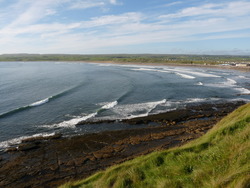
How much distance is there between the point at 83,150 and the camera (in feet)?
53.4

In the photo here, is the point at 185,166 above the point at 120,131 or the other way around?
above

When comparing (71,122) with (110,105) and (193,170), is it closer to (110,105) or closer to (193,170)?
(110,105)

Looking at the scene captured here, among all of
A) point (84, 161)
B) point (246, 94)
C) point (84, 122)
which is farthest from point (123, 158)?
point (246, 94)

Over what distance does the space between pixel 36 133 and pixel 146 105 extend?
16287 millimetres

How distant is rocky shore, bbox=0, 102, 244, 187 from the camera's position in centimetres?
1298

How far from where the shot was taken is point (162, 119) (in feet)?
76.8

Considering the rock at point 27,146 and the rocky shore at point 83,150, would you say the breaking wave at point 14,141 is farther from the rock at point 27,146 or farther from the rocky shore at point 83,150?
the rock at point 27,146

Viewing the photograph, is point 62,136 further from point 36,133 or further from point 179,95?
point 179,95

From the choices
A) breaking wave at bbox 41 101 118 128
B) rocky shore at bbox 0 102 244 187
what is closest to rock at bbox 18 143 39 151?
rocky shore at bbox 0 102 244 187

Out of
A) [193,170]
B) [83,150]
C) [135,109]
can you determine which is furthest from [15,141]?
[193,170]

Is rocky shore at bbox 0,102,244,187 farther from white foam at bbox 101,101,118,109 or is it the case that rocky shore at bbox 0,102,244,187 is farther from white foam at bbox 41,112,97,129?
white foam at bbox 101,101,118,109

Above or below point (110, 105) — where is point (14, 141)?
below

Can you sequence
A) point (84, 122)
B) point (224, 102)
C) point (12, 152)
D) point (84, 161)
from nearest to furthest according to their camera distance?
point (84, 161) → point (12, 152) → point (84, 122) → point (224, 102)

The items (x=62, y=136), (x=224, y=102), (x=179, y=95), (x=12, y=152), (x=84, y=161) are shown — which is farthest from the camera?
(x=179, y=95)
